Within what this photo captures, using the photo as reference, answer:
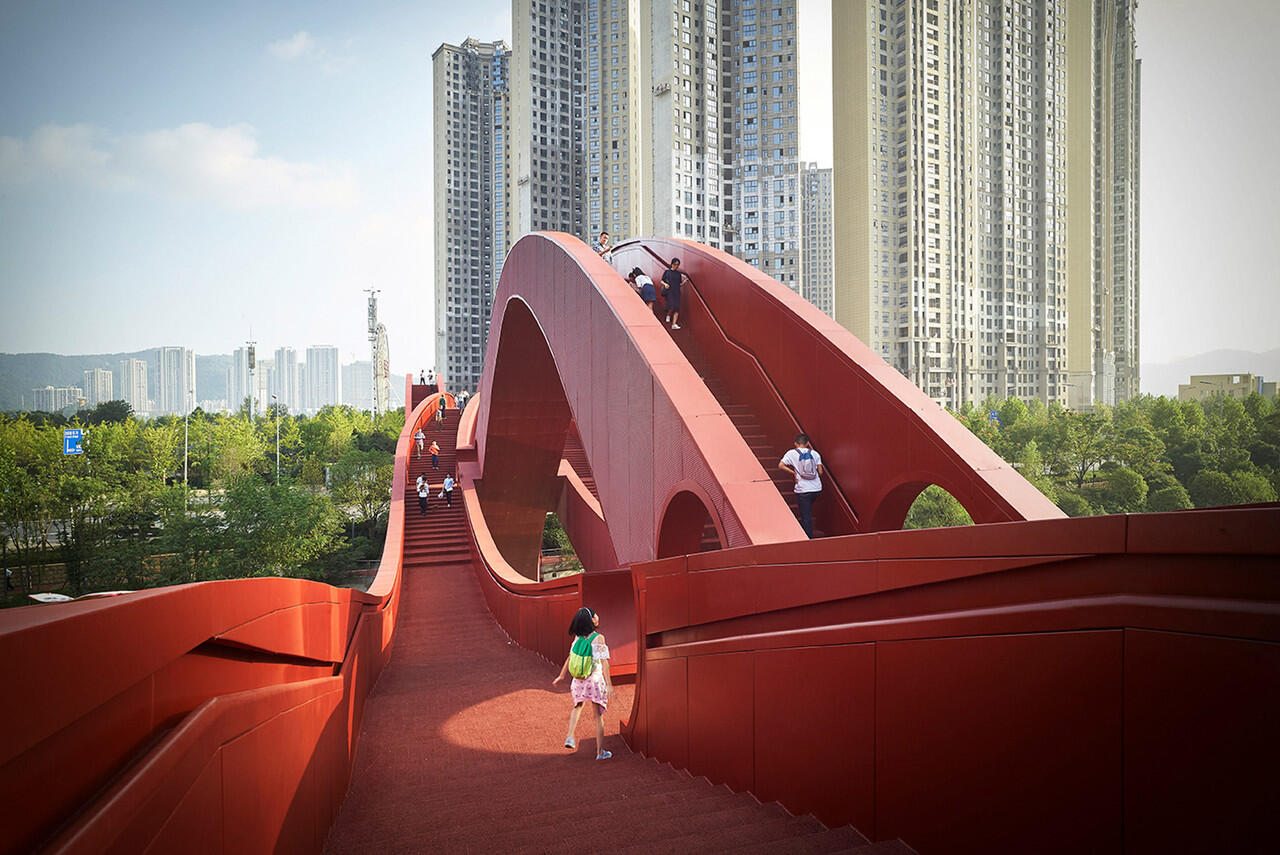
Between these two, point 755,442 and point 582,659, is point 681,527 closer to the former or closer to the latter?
point 755,442

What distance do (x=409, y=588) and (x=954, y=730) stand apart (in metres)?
17.9

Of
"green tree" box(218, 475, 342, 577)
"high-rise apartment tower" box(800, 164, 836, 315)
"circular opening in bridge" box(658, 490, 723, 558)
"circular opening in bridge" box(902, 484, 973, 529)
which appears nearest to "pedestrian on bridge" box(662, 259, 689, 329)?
"circular opening in bridge" box(658, 490, 723, 558)

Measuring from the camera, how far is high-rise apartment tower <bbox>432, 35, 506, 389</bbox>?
105625 mm

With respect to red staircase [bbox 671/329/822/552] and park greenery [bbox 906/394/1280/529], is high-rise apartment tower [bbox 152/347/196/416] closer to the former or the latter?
park greenery [bbox 906/394/1280/529]

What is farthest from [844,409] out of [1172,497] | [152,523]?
[152,523]

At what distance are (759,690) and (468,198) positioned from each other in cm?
11333

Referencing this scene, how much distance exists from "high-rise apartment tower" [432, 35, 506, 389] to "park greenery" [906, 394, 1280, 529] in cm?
7651

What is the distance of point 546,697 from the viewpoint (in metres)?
9.59

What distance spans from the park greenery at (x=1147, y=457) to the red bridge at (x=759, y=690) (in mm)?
28086

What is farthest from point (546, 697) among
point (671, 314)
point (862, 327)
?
point (862, 327)

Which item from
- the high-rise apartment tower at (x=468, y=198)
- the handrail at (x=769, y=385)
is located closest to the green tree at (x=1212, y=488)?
the handrail at (x=769, y=385)

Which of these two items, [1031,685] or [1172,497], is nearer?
[1031,685]

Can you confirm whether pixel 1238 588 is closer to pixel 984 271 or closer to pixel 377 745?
pixel 377 745

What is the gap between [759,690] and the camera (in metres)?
4.69
